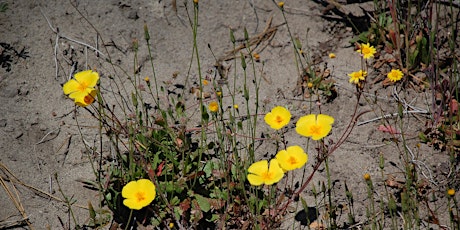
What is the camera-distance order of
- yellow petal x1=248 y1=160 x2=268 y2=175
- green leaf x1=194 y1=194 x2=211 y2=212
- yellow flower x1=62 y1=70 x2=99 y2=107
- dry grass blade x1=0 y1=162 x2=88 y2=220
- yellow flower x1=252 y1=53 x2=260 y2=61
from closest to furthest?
yellow petal x1=248 y1=160 x2=268 y2=175 < yellow flower x1=62 y1=70 x2=99 y2=107 < green leaf x1=194 y1=194 x2=211 y2=212 < dry grass blade x1=0 y1=162 x2=88 y2=220 < yellow flower x1=252 y1=53 x2=260 y2=61

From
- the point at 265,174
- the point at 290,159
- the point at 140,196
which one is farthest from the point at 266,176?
the point at 140,196

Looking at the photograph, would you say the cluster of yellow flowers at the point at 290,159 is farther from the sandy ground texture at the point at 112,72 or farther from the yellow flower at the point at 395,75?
the yellow flower at the point at 395,75

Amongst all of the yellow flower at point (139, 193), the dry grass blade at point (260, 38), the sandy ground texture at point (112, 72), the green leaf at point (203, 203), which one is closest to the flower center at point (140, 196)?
the yellow flower at point (139, 193)

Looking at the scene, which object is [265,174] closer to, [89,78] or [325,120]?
[325,120]

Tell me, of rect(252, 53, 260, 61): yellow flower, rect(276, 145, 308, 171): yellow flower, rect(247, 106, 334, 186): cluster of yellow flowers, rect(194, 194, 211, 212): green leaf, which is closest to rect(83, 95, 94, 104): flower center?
rect(194, 194, 211, 212): green leaf

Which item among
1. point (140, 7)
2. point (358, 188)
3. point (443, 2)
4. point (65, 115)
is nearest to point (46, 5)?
point (140, 7)

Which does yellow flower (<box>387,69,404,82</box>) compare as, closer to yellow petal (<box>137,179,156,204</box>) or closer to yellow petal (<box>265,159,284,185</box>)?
yellow petal (<box>265,159,284,185</box>)
